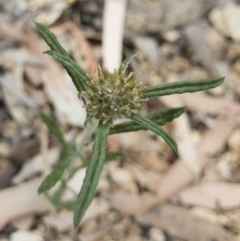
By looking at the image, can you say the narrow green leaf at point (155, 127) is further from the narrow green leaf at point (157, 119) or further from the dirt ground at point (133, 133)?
the dirt ground at point (133, 133)

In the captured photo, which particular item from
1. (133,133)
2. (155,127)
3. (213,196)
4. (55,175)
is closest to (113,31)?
(133,133)

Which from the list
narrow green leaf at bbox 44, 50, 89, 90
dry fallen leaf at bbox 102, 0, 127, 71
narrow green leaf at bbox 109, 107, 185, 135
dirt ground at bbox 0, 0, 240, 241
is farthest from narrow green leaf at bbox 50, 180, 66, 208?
dry fallen leaf at bbox 102, 0, 127, 71

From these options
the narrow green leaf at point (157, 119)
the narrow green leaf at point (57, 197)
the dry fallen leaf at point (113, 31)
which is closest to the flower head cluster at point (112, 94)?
the narrow green leaf at point (157, 119)

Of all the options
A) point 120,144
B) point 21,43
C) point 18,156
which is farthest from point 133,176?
point 21,43

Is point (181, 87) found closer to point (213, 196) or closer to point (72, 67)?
point (72, 67)

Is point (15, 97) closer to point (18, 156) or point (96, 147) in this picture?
point (18, 156)

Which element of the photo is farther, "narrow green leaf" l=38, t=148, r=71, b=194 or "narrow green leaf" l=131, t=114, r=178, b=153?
"narrow green leaf" l=38, t=148, r=71, b=194

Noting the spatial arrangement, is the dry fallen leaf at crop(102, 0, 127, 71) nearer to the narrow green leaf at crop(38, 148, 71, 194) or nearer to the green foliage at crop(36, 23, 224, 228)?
the narrow green leaf at crop(38, 148, 71, 194)
